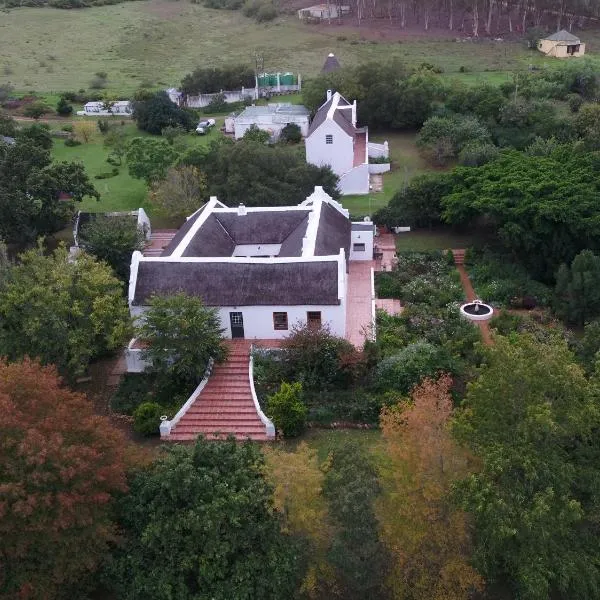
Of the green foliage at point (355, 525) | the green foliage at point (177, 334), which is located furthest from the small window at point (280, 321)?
the green foliage at point (355, 525)

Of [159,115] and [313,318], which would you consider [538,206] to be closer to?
[313,318]

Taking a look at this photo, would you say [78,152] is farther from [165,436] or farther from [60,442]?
[60,442]

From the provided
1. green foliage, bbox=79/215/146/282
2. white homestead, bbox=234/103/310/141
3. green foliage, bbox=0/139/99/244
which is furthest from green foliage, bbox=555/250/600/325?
white homestead, bbox=234/103/310/141

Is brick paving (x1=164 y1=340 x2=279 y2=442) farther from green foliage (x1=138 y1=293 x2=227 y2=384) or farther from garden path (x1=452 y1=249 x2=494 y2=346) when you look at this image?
garden path (x1=452 y1=249 x2=494 y2=346)

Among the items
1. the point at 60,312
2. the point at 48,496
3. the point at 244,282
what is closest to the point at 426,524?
the point at 48,496

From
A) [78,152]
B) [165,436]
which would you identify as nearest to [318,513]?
[165,436]
